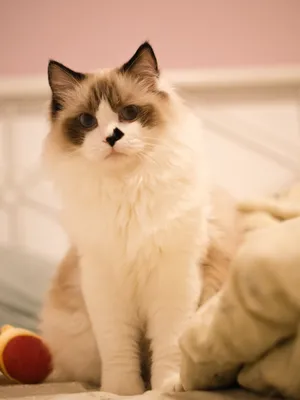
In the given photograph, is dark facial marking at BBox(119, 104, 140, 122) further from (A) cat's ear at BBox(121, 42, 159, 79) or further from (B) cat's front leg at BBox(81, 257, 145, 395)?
(B) cat's front leg at BBox(81, 257, 145, 395)

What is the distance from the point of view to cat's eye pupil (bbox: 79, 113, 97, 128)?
1222mm

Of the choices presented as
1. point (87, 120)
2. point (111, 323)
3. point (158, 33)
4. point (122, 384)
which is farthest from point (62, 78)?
point (158, 33)

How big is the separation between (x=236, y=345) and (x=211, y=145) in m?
1.49

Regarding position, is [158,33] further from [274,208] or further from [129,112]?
[274,208]

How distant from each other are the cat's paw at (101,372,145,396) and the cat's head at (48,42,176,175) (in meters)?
0.49

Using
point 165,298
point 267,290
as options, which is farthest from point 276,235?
point 165,298

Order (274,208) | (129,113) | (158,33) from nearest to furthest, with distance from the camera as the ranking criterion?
(274,208) < (129,113) < (158,33)

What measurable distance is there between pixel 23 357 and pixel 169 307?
1.31 feet

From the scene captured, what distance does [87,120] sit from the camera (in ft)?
4.05

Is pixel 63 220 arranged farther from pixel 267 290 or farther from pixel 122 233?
pixel 267 290

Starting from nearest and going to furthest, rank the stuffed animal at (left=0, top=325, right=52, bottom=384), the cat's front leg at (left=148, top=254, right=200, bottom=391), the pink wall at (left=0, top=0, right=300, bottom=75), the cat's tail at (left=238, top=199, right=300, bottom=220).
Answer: the cat's tail at (left=238, top=199, right=300, bottom=220), the cat's front leg at (left=148, top=254, right=200, bottom=391), the stuffed animal at (left=0, top=325, right=52, bottom=384), the pink wall at (left=0, top=0, right=300, bottom=75)

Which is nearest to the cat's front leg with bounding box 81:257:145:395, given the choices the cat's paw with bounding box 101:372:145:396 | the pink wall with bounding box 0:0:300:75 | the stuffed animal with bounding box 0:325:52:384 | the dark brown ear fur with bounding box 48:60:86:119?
the cat's paw with bounding box 101:372:145:396

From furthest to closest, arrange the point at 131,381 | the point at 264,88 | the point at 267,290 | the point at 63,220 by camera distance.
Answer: the point at 264,88 < the point at 63,220 < the point at 131,381 < the point at 267,290

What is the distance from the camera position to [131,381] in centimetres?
113
